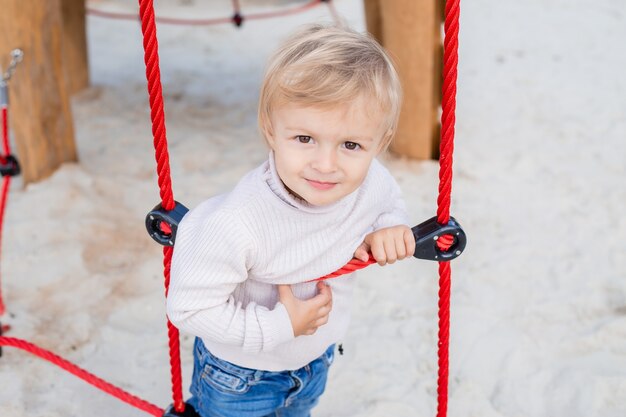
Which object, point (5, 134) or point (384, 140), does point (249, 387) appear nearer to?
point (384, 140)

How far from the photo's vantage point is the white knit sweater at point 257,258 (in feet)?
3.27

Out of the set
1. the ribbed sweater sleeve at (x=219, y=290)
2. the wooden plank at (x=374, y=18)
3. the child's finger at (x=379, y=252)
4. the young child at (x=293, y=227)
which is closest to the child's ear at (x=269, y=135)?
the young child at (x=293, y=227)

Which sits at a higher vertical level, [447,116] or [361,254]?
[447,116]

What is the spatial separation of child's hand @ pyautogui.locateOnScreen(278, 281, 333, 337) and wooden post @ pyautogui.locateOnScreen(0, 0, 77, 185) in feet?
5.06

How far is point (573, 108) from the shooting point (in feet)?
9.91

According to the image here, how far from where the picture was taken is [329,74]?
94 cm

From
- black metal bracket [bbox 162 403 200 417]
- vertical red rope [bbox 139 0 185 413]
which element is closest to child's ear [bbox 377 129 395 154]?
vertical red rope [bbox 139 0 185 413]

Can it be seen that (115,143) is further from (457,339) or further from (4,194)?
(457,339)

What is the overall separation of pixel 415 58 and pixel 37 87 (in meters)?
1.18

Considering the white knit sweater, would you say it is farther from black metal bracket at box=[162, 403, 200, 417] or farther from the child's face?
black metal bracket at box=[162, 403, 200, 417]

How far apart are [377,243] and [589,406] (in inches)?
32.1

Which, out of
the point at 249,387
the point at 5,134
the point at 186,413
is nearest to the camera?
the point at 249,387

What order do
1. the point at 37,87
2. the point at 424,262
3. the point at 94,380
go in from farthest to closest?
1. the point at 37,87
2. the point at 424,262
3. the point at 94,380

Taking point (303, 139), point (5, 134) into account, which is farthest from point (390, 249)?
point (5, 134)
